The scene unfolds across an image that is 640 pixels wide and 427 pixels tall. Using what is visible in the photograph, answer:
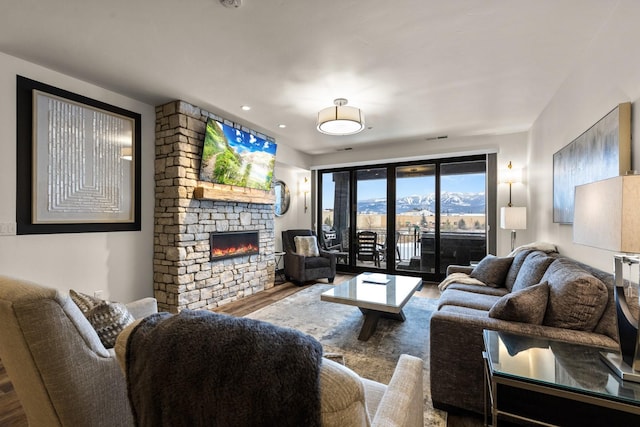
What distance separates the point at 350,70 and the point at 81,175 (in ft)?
9.40

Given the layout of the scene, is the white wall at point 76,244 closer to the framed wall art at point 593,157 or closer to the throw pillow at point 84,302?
the throw pillow at point 84,302

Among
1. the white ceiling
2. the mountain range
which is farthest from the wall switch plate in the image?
the mountain range

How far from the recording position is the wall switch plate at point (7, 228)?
7.86 feet

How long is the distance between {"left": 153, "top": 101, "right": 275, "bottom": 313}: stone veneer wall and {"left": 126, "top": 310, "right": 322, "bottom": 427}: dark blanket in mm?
2915

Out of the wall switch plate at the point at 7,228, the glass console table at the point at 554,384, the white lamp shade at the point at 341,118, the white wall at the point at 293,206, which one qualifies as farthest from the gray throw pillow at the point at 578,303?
the white wall at the point at 293,206

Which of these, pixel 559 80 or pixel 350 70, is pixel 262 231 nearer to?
pixel 350 70

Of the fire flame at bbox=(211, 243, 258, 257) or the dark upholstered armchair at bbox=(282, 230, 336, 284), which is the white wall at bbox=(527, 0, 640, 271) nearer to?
the dark upholstered armchair at bbox=(282, 230, 336, 284)

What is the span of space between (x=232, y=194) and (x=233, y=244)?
2.49 feet

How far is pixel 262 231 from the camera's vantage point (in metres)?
4.85

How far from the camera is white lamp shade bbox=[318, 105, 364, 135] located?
118 inches

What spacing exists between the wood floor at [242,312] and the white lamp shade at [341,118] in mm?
2488

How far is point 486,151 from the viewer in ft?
15.5

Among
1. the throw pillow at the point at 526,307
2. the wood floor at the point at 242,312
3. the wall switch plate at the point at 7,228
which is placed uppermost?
the wall switch plate at the point at 7,228

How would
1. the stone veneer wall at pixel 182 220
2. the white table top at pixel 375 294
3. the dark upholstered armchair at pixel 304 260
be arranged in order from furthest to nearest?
the dark upholstered armchair at pixel 304 260 → the stone veneer wall at pixel 182 220 → the white table top at pixel 375 294
